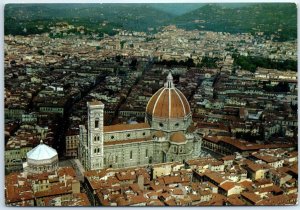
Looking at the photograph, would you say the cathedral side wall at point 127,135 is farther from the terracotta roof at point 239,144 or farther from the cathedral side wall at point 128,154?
the terracotta roof at point 239,144

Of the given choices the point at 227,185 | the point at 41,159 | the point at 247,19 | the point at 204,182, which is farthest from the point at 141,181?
the point at 247,19

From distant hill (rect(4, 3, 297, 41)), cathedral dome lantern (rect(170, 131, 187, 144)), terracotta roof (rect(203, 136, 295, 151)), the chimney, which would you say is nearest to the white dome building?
the chimney

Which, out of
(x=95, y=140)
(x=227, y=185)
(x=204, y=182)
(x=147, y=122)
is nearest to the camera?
(x=227, y=185)

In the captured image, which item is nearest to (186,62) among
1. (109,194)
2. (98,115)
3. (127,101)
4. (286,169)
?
(127,101)

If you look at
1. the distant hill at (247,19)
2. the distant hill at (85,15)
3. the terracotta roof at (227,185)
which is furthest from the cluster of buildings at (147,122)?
the distant hill at (85,15)

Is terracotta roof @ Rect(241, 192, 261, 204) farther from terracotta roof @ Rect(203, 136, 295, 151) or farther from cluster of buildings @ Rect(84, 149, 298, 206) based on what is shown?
terracotta roof @ Rect(203, 136, 295, 151)

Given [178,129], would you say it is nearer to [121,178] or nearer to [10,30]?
[121,178]

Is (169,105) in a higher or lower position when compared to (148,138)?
higher

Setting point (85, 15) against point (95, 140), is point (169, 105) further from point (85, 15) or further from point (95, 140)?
point (85, 15)
